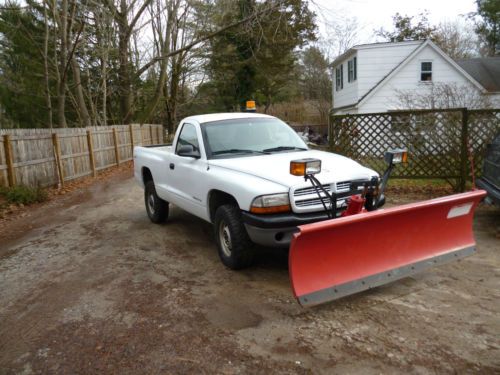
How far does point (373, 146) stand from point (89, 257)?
235 inches

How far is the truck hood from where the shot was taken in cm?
441

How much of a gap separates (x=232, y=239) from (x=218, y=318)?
40.2 inches

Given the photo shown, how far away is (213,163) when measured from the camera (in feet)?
17.1

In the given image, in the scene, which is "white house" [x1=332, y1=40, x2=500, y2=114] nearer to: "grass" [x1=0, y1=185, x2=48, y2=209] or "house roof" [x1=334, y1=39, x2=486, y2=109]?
"house roof" [x1=334, y1=39, x2=486, y2=109]

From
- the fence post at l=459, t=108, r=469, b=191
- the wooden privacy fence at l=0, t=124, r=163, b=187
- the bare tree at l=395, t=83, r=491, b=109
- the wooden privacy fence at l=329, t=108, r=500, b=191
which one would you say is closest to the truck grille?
the wooden privacy fence at l=329, t=108, r=500, b=191

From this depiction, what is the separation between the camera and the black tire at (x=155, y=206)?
7.23m

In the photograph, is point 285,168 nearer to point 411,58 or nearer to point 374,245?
point 374,245

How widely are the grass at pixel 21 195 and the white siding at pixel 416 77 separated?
51.0 feet

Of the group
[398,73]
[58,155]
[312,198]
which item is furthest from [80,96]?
[312,198]

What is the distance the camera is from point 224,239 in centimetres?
497

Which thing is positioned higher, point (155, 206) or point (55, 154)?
point (55, 154)

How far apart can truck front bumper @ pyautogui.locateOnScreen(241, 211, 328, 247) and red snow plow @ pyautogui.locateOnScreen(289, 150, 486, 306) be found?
1.17ft

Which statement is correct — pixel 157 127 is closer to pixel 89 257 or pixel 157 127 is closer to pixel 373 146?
pixel 373 146

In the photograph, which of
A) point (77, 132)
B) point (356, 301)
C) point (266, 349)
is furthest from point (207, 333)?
point (77, 132)
